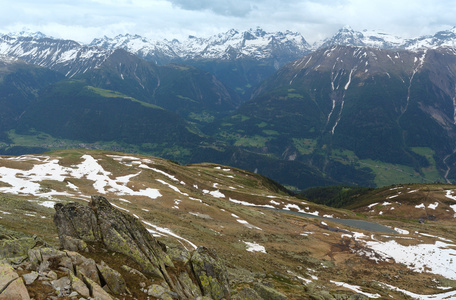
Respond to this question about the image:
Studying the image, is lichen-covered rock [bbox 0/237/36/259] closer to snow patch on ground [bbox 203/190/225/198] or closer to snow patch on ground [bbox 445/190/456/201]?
snow patch on ground [bbox 203/190/225/198]

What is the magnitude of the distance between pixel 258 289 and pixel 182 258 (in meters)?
8.47

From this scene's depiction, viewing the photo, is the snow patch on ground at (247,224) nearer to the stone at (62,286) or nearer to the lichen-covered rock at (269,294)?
the lichen-covered rock at (269,294)

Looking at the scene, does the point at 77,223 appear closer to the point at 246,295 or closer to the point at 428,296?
the point at 246,295

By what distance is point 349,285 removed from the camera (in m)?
55.7

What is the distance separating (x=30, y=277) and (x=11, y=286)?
1.79m

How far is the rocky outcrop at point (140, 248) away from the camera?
976 inches

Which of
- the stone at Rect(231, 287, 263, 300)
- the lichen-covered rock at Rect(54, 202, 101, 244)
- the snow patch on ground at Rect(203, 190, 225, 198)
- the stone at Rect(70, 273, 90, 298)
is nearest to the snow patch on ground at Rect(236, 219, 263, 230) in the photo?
the snow patch on ground at Rect(203, 190, 225, 198)

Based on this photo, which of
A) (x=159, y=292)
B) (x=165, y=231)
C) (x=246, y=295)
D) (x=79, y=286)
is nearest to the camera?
(x=79, y=286)

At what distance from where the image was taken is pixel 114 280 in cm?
2109

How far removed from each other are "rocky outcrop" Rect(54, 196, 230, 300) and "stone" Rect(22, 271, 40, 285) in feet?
20.7

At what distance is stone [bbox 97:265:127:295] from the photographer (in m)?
20.8

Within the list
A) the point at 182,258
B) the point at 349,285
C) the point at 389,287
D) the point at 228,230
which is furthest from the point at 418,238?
the point at 182,258

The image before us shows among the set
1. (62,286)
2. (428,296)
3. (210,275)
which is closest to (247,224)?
(428,296)

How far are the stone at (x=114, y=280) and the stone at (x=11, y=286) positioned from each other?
221 inches
